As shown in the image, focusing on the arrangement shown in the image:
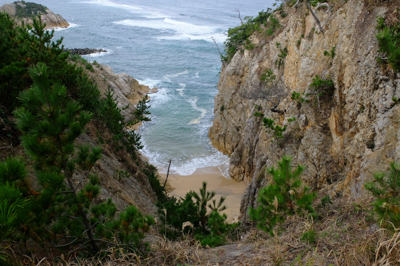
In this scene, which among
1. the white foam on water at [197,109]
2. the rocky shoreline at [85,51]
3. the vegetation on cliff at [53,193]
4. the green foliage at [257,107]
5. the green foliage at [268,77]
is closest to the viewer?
the vegetation on cliff at [53,193]

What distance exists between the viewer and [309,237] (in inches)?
155

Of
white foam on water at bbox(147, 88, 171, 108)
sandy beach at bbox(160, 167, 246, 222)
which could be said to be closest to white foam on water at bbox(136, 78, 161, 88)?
white foam on water at bbox(147, 88, 171, 108)

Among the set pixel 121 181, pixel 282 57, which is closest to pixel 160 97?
pixel 282 57

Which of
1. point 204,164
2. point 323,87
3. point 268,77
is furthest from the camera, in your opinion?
point 204,164

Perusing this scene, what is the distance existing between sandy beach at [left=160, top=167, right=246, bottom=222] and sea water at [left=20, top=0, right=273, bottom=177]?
37.1 inches

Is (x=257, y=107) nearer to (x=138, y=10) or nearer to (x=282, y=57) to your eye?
(x=282, y=57)

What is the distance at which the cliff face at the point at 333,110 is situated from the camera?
6.54 meters

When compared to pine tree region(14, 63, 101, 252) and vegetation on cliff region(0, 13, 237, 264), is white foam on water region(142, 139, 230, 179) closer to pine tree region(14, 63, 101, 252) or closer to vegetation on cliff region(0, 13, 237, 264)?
vegetation on cliff region(0, 13, 237, 264)

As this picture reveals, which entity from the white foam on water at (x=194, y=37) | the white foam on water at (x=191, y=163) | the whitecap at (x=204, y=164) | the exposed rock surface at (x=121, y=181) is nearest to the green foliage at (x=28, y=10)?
the white foam on water at (x=194, y=37)

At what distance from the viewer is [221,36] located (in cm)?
5238

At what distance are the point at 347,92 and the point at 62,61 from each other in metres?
→ 9.76

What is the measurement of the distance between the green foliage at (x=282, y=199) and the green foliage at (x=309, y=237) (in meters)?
1.03

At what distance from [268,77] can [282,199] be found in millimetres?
13412

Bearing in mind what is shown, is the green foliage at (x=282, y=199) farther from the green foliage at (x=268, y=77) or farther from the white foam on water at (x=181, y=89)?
the white foam on water at (x=181, y=89)
